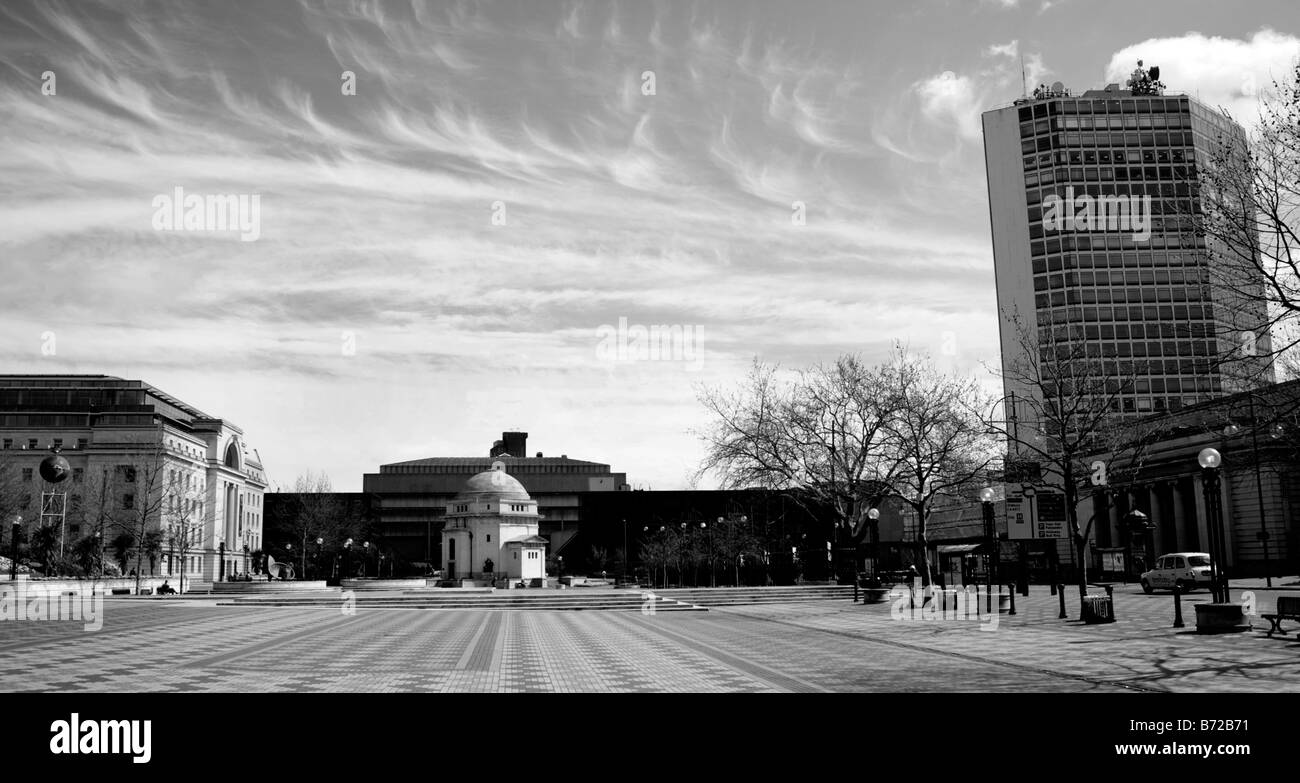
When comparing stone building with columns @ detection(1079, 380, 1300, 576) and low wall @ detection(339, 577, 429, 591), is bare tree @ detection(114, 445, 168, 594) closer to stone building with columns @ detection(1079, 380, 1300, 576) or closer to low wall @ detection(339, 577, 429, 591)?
low wall @ detection(339, 577, 429, 591)

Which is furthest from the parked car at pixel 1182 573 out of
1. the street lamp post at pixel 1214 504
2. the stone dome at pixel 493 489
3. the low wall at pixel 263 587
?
Result: the stone dome at pixel 493 489

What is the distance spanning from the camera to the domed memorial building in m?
88.8

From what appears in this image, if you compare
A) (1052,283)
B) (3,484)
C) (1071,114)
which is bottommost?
(3,484)

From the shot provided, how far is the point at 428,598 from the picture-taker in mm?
45000

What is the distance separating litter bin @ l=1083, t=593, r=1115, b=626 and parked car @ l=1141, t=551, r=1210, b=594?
17.7 metres

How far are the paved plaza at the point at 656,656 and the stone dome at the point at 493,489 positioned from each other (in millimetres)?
61552

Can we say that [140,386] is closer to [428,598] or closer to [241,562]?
[241,562]

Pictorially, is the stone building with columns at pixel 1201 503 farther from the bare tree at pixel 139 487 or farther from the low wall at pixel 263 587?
the bare tree at pixel 139 487

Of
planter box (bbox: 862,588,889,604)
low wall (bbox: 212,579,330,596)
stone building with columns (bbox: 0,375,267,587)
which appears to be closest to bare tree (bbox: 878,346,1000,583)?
planter box (bbox: 862,588,889,604)

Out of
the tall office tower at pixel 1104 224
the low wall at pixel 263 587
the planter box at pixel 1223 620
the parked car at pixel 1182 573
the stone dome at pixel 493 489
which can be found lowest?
the low wall at pixel 263 587

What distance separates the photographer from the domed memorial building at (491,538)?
88750 millimetres

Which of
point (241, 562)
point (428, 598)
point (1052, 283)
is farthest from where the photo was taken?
point (241, 562)
